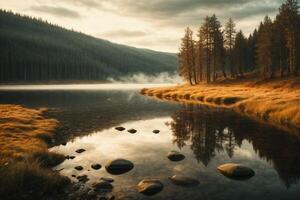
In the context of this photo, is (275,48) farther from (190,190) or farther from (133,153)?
(190,190)

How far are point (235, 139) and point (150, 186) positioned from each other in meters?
13.9

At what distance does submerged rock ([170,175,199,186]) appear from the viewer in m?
15.8

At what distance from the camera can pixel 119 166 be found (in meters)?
18.6

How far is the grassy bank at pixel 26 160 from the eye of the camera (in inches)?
525

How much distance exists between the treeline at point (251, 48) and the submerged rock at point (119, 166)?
61.8 m

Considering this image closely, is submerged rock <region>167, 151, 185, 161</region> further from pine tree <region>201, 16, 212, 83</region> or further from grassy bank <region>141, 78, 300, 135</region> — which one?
pine tree <region>201, 16, 212, 83</region>

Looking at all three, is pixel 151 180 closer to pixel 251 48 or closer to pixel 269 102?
pixel 269 102

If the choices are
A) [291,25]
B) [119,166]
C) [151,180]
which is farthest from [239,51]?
[151,180]

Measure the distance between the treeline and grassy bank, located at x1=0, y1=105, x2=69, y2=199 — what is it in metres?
60.8

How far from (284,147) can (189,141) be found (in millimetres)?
7676

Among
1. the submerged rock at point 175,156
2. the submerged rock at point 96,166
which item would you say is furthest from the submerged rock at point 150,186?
the submerged rock at point 175,156

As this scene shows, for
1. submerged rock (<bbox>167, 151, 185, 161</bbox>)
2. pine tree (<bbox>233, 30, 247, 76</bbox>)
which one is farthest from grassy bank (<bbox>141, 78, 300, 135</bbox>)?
pine tree (<bbox>233, 30, 247, 76</bbox>)

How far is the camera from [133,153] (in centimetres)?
2269

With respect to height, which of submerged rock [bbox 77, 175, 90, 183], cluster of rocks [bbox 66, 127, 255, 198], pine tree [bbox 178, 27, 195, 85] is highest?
pine tree [bbox 178, 27, 195, 85]
